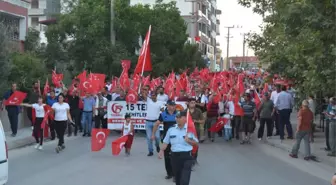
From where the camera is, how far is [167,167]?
446 inches

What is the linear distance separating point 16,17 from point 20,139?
18.3 m

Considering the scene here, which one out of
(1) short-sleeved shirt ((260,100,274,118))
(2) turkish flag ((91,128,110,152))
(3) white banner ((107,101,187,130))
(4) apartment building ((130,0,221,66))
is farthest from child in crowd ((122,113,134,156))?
(4) apartment building ((130,0,221,66))

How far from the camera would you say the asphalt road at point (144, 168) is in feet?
36.8

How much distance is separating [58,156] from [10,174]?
293cm

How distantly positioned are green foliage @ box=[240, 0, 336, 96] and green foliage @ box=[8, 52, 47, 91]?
10649 millimetres

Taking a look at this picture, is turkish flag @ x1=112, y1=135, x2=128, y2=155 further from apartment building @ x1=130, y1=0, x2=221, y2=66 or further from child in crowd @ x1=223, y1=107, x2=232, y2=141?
apartment building @ x1=130, y1=0, x2=221, y2=66

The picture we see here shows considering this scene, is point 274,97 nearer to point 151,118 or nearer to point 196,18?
point 151,118

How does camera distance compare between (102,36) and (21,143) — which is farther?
(102,36)

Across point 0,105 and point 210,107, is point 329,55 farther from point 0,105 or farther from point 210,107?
point 0,105

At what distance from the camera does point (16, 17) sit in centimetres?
3456

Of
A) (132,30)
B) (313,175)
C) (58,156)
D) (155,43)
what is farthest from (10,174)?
(155,43)

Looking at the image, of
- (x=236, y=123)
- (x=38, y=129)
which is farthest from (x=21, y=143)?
(x=236, y=123)

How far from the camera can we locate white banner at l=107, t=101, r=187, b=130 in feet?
62.8

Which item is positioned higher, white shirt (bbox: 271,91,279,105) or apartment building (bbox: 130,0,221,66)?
apartment building (bbox: 130,0,221,66)
